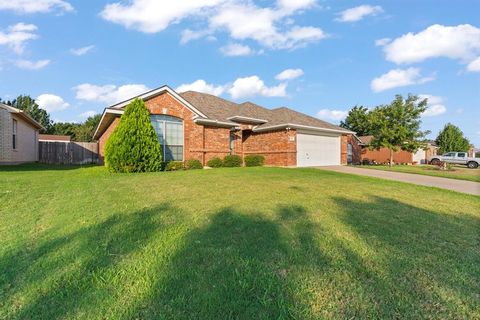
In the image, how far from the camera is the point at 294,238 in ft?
12.3

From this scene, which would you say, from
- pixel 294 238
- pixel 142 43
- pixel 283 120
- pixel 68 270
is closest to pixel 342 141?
pixel 283 120

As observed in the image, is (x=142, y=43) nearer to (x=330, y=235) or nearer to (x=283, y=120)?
(x=283, y=120)

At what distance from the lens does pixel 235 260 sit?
3.06 m

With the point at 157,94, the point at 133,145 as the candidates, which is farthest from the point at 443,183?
the point at 157,94

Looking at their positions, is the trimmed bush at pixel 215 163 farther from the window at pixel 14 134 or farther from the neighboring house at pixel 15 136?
the window at pixel 14 134

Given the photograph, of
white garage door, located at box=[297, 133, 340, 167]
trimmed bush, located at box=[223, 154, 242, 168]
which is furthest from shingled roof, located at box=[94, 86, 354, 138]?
trimmed bush, located at box=[223, 154, 242, 168]

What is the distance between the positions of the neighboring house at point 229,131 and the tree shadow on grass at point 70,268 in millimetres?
11441

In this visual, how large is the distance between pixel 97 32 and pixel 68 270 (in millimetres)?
11943

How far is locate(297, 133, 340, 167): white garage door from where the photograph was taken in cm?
1869

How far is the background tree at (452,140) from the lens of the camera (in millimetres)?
42406

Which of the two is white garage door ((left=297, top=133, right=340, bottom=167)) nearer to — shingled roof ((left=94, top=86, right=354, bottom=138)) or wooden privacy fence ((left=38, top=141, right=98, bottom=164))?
shingled roof ((left=94, top=86, right=354, bottom=138))

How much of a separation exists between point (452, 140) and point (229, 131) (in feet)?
141

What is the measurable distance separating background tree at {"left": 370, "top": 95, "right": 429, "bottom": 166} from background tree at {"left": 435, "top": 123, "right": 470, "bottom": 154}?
1047 inches

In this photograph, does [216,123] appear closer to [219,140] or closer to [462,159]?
[219,140]
